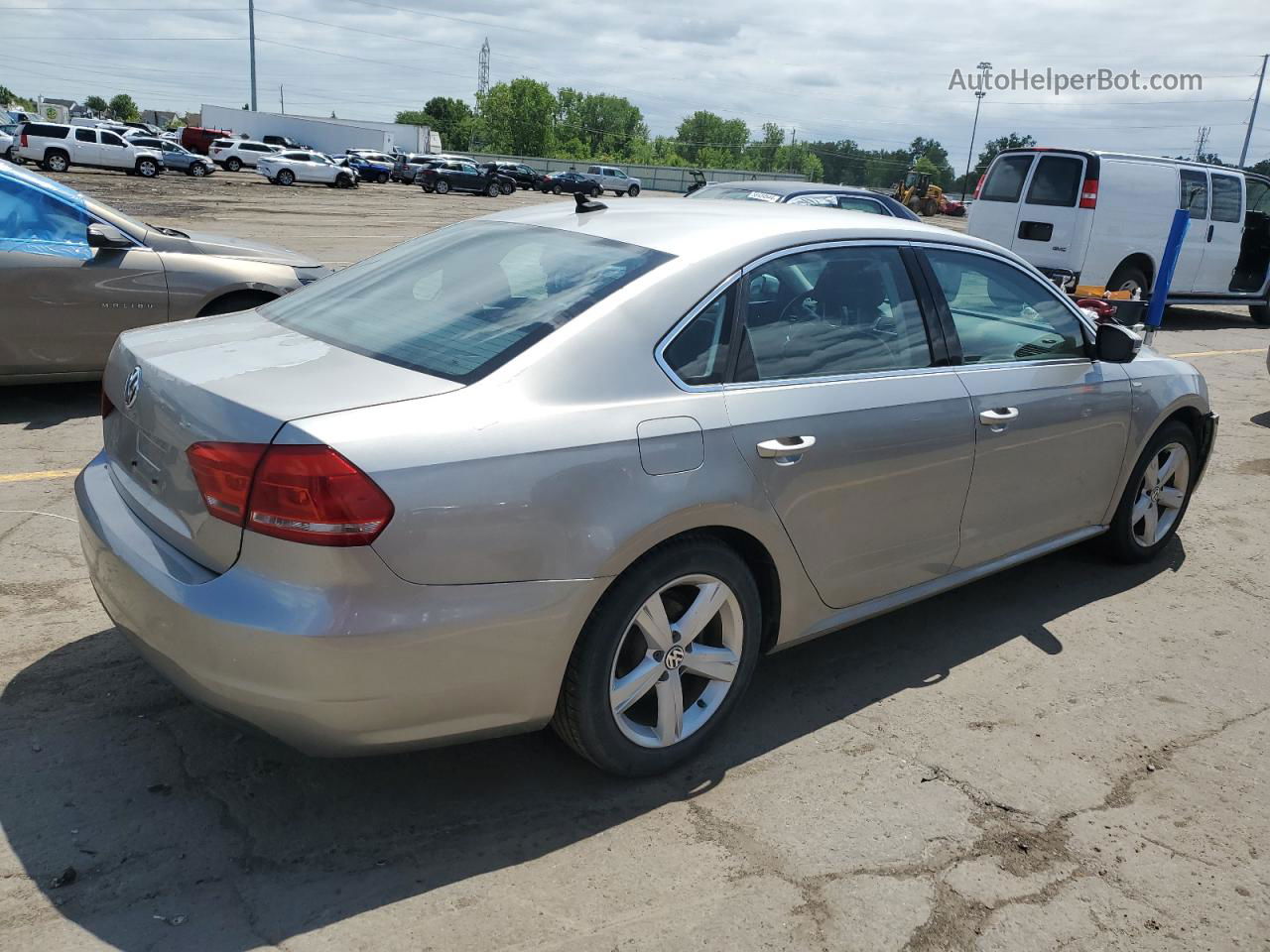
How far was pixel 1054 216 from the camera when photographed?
13.4 m

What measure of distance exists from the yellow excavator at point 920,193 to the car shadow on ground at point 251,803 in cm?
5353

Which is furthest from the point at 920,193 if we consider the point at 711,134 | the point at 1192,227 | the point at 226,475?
the point at 711,134

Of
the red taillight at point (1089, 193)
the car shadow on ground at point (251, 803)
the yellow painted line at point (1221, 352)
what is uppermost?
the red taillight at point (1089, 193)

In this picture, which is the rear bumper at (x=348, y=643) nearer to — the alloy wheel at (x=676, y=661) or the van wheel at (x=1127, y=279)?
the alloy wheel at (x=676, y=661)

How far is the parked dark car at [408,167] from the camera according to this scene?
55469mm

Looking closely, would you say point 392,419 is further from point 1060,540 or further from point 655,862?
point 1060,540

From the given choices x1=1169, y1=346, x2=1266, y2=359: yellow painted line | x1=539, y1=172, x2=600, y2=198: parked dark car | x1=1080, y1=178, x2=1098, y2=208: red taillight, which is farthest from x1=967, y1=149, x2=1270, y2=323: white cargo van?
x1=539, y1=172, x2=600, y2=198: parked dark car

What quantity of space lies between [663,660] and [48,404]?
5459mm

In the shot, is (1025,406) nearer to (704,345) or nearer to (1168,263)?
(704,345)

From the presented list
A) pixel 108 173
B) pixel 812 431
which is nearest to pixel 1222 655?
pixel 812 431

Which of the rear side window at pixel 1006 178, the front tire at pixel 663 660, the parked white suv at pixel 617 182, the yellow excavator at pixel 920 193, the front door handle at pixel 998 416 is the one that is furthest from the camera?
the parked white suv at pixel 617 182

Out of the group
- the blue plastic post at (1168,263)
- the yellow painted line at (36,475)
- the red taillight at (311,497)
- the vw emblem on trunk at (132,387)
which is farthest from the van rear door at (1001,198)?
the red taillight at (311,497)

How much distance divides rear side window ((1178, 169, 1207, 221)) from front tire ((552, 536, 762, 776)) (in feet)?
43.5

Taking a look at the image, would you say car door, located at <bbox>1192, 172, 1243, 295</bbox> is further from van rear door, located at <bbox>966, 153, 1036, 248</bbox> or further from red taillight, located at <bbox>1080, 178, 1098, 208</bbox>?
van rear door, located at <bbox>966, 153, 1036, 248</bbox>
